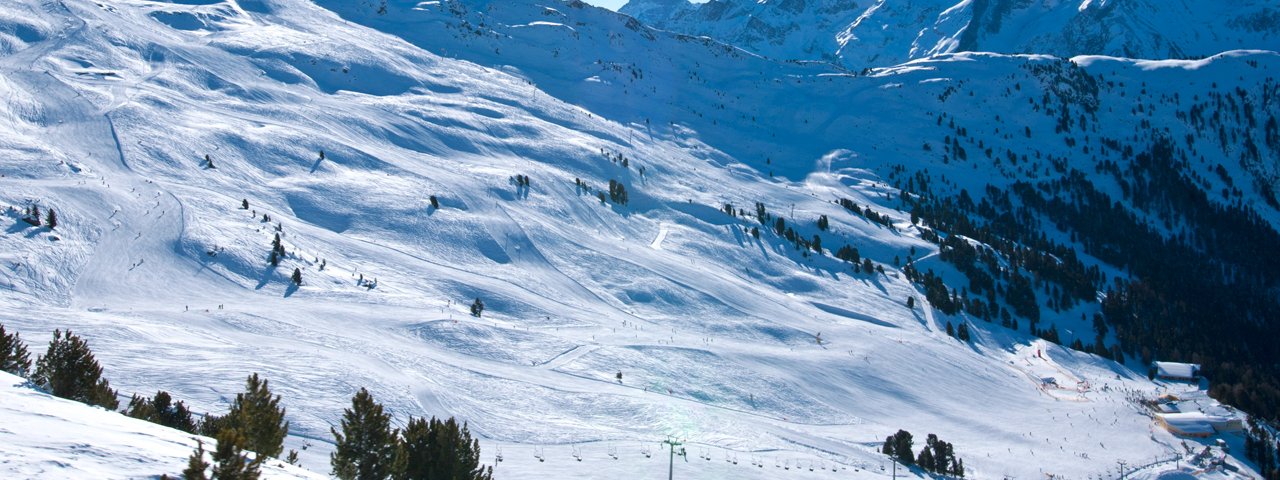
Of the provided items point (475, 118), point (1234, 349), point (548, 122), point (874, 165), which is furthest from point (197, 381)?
point (874, 165)

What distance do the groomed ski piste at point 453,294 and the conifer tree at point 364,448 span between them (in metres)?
3.05

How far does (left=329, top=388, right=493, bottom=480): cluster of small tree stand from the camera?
22.2 m

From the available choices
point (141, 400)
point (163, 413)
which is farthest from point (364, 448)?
point (141, 400)

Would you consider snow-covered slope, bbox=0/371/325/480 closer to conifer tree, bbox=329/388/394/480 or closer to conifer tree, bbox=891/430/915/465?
conifer tree, bbox=329/388/394/480

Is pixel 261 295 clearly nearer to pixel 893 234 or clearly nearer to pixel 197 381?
pixel 197 381

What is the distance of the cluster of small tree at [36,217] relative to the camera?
49.2 m

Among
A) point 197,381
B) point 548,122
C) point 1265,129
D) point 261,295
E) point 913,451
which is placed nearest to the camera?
point 197,381

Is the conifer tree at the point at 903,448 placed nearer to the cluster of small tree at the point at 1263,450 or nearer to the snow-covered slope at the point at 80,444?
the cluster of small tree at the point at 1263,450

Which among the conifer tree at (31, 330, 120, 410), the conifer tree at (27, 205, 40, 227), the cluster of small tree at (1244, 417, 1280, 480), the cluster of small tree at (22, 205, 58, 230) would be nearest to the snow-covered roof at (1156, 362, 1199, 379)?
the cluster of small tree at (1244, 417, 1280, 480)

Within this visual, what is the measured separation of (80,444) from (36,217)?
43650 mm

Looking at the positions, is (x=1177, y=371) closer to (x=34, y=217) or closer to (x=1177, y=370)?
(x=1177, y=370)

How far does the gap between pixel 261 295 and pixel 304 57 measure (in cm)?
8394

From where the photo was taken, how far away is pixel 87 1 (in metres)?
120

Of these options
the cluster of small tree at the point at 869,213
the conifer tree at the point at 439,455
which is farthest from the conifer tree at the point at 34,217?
the cluster of small tree at the point at 869,213
